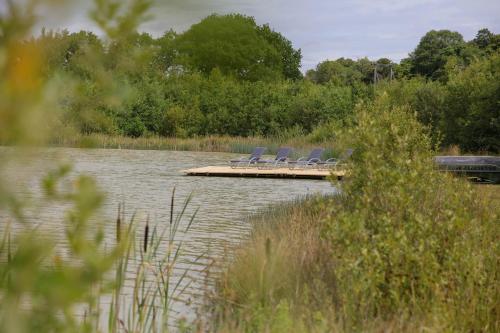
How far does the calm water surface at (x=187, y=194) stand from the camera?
19.5ft

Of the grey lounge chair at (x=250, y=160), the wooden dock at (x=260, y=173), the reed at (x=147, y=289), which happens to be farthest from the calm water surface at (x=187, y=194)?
the grey lounge chair at (x=250, y=160)

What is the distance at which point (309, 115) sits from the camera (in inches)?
1422

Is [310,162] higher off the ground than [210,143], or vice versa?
[210,143]

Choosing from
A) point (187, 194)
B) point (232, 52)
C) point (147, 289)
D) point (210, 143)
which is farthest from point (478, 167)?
point (232, 52)

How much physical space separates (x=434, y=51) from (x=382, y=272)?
181ft

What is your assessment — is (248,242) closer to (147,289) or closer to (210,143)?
(147,289)

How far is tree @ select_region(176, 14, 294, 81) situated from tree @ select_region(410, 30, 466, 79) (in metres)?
10.3

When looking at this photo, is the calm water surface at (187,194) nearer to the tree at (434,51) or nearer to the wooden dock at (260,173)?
the wooden dock at (260,173)

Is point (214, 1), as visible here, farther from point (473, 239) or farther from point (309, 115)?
point (309, 115)

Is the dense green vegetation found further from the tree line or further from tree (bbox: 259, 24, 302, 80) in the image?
tree (bbox: 259, 24, 302, 80)

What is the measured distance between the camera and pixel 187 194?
50.0ft

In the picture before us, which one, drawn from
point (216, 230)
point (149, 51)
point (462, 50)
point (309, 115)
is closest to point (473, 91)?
point (309, 115)

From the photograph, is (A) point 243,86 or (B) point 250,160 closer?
(B) point 250,160

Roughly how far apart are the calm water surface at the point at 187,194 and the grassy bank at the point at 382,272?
605mm
